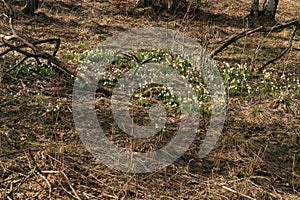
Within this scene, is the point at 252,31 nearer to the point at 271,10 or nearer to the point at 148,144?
the point at 148,144


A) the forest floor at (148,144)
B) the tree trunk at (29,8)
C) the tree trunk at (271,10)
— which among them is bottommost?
the forest floor at (148,144)

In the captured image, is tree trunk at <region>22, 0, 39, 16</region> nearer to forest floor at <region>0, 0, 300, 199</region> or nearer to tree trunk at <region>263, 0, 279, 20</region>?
forest floor at <region>0, 0, 300, 199</region>

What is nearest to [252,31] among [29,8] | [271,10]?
[271,10]

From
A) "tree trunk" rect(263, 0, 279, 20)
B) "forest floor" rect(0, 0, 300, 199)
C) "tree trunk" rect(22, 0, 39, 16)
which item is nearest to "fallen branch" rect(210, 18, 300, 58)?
"forest floor" rect(0, 0, 300, 199)

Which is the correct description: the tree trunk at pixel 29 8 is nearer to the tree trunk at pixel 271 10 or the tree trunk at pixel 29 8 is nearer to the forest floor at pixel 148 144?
the forest floor at pixel 148 144

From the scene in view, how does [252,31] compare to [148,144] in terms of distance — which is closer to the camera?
[148,144]

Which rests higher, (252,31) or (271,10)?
(252,31)

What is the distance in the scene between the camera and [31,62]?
7.49 meters

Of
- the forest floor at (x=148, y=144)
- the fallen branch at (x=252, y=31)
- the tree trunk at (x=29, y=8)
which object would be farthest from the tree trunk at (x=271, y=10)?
the tree trunk at (x=29, y=8)

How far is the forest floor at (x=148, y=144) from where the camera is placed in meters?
4.36

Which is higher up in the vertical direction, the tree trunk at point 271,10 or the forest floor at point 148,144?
the tree trunk at point 271,10

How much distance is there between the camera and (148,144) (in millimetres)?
5227

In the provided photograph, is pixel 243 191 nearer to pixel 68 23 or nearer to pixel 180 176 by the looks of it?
pixel 180 176

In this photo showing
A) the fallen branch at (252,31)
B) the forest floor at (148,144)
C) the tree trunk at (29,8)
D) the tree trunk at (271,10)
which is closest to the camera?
the forest floor at (148,144)
